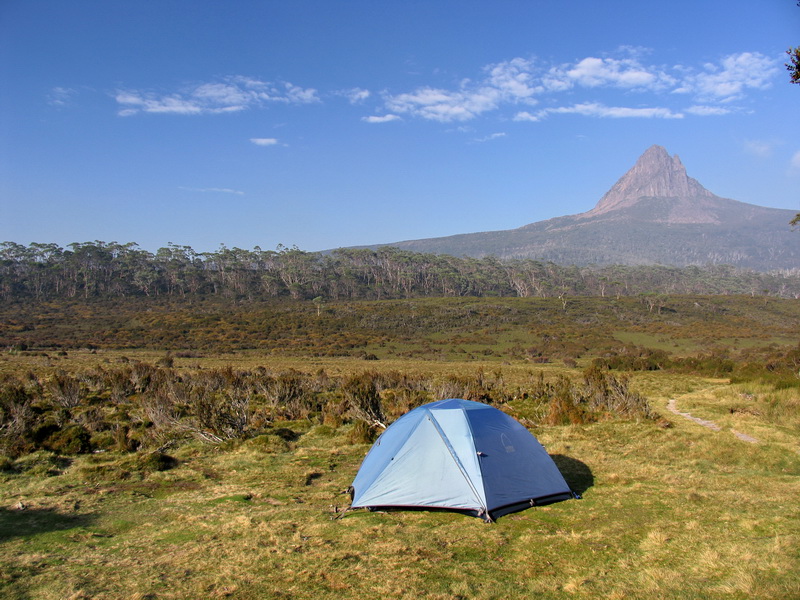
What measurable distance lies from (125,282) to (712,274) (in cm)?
14613

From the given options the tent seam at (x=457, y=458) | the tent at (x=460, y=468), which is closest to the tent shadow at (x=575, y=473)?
the tent at (x=460, y=468)

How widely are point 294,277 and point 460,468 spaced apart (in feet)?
324

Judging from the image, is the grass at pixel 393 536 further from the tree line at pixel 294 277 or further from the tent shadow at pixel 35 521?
the tree line at pixel 294 277

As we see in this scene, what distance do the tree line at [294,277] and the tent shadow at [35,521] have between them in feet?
283

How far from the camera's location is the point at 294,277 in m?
104

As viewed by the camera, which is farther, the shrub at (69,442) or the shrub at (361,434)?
the shrub at (361,434)

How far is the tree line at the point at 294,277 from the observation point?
Result: 93125mm

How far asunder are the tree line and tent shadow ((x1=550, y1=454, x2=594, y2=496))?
86.1 m

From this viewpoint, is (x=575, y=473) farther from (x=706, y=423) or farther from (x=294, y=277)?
(x=294, y=277)

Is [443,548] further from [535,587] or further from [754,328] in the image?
[754,328]

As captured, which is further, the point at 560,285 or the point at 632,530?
the point at 560,285

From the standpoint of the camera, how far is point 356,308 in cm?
7731

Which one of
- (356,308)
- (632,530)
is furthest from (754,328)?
(632,530)

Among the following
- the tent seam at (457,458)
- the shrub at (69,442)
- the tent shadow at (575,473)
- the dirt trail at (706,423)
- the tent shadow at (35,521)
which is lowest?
the dirt trail at (706,423)
